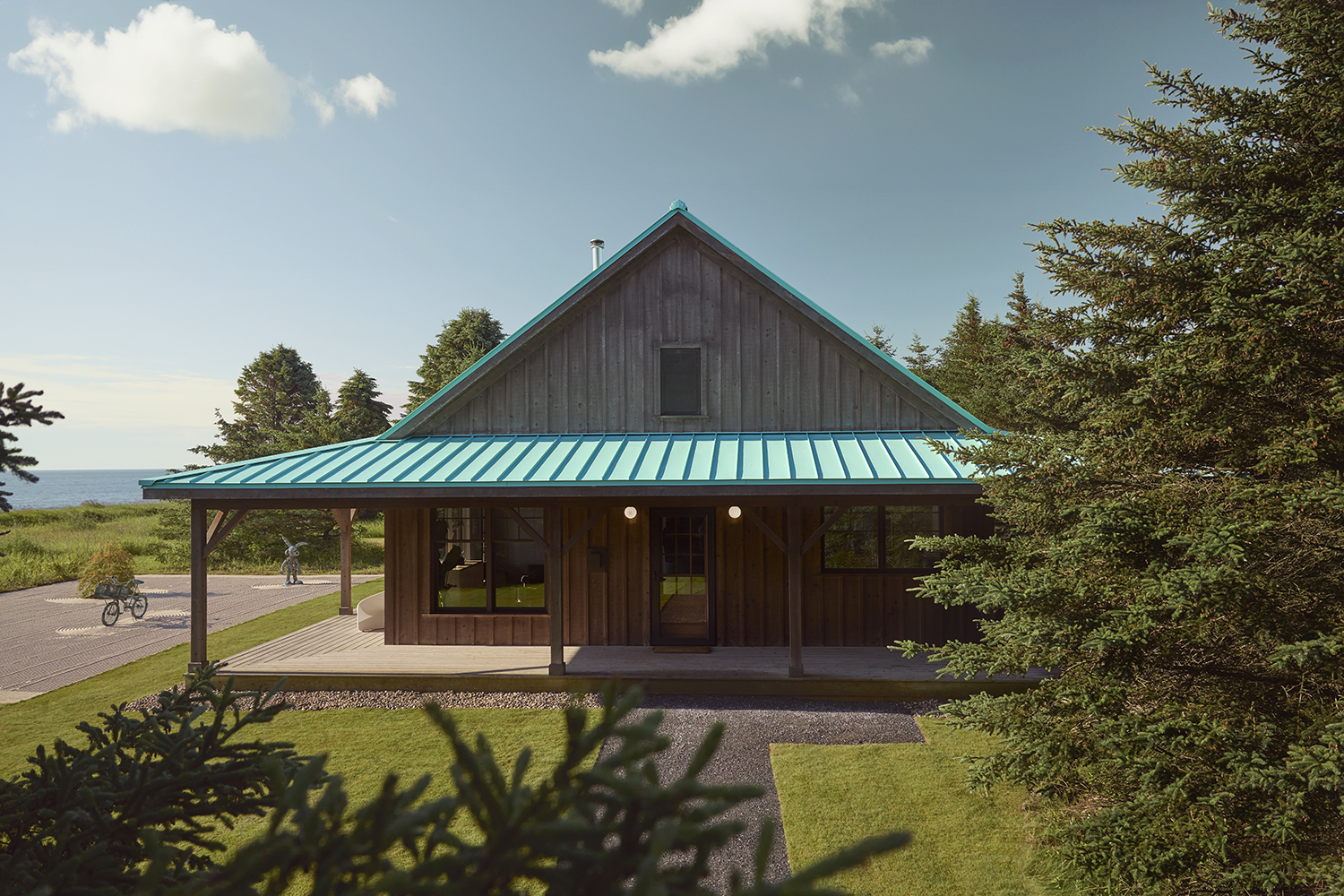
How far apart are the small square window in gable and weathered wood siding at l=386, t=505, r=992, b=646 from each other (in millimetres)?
1841

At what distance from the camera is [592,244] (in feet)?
43.7

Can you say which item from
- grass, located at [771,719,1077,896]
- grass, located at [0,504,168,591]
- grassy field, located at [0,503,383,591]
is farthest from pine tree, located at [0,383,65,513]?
grassy field, located at [0,503,383,591]

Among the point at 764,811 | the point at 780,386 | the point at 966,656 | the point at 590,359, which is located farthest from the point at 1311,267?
the point at 590,359

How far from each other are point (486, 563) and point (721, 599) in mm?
4099

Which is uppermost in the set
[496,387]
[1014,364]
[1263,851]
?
[496,387]

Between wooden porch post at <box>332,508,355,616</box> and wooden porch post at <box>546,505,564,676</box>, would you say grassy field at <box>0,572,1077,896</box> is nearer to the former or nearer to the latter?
wooden porch post at <box>546,505,564,676</box>

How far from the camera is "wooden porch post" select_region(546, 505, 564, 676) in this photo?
29.0ft

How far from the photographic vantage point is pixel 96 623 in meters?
13.9

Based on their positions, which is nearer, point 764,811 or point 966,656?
point 966,656

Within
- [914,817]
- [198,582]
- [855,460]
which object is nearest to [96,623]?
[198,582]

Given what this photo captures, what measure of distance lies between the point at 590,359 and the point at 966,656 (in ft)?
25.0

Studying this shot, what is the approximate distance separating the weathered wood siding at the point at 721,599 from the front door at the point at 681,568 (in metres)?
0.19

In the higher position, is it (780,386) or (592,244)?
(592,244)

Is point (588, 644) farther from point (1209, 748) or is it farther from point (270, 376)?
point (270, 376)
